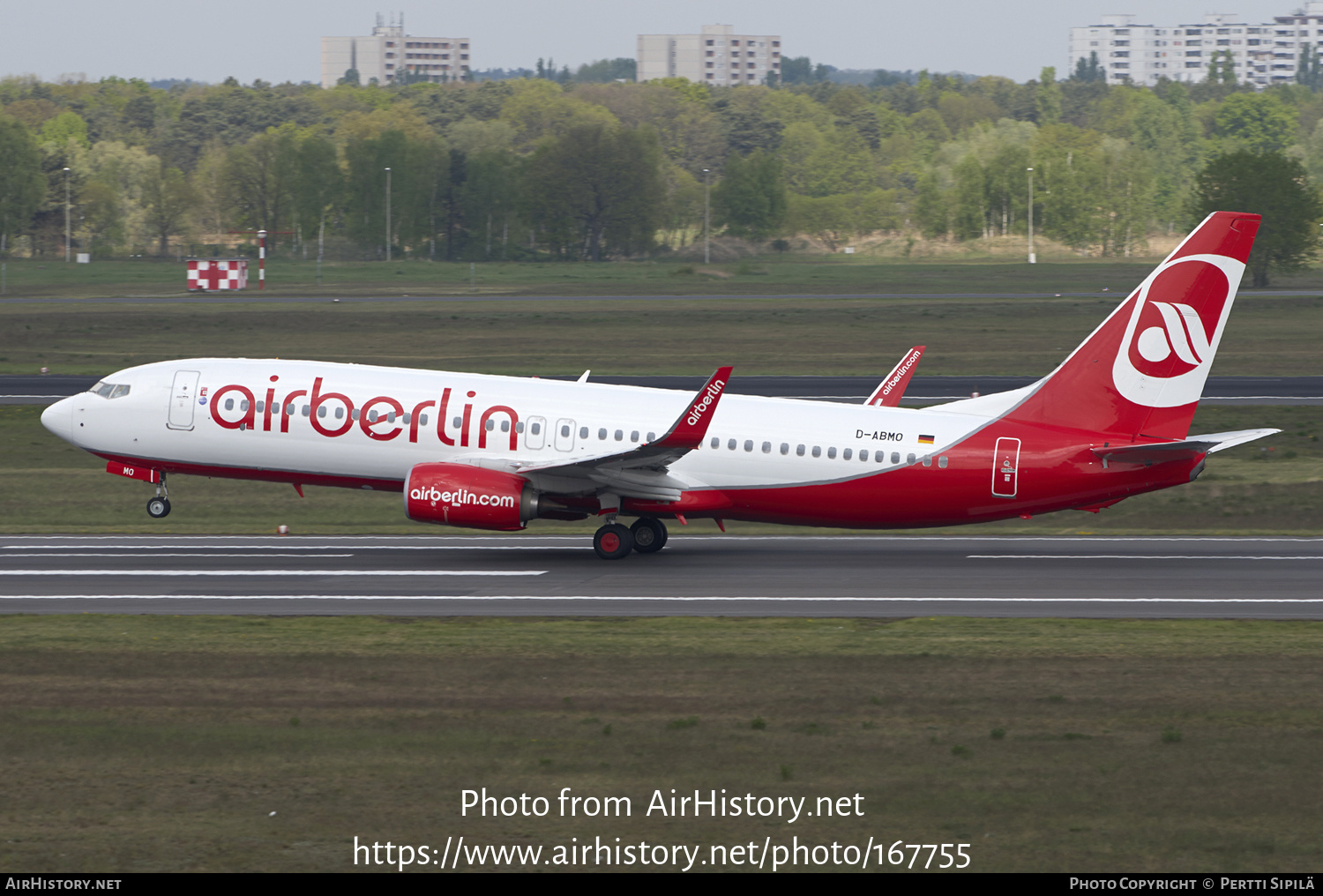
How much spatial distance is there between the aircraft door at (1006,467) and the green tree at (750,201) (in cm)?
13960

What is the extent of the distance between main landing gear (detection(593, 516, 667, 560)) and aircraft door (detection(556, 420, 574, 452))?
2057mm

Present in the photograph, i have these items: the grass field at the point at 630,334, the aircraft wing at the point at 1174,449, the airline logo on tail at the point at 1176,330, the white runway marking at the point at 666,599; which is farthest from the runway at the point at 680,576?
the grass field at the point at 630,334

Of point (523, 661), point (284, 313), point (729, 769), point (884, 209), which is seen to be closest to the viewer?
point (729, 769)

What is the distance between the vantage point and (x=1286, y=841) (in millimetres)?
14797

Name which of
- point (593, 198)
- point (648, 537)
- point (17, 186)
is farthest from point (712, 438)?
point (17, 186)

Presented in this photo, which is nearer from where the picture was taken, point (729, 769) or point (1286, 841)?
point (1286, 841)

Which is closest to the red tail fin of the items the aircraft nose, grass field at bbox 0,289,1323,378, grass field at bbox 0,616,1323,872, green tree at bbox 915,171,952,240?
grass field at bbox 0,616,1323,872

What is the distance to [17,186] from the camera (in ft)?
510

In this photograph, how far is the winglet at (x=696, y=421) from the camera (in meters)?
31.6

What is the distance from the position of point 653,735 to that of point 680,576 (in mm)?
13876

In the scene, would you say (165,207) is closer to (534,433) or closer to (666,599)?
(534,433)

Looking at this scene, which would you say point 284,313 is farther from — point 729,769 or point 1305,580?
point 729,769

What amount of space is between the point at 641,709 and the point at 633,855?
17.8 ft
